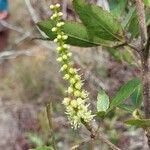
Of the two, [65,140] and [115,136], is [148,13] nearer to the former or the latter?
[115,136]

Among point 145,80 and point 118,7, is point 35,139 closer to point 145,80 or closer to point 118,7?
point 118,7

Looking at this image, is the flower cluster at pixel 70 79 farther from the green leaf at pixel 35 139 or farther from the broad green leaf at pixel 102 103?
the green leaf at pixel 35 139

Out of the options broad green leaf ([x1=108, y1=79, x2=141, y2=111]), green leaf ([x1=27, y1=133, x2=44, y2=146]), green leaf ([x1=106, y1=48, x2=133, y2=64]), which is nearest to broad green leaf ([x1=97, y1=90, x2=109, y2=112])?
broad green leaf ([x1=108, y1=79, x2=141, y2=111])

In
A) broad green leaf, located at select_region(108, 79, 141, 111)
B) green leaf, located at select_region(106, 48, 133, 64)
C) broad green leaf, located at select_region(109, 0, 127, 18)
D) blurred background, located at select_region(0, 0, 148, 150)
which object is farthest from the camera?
blurred background, located at select_region(0, 0, 148, 150)

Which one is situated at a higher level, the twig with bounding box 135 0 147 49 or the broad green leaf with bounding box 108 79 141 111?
the twig with bounding box 135 0 147 49

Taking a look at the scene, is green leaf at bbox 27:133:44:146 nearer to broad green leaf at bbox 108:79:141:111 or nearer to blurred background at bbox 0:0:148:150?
blurred background at bbox 0:0:148:150

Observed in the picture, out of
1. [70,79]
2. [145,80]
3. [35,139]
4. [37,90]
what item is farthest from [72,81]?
[37,90]

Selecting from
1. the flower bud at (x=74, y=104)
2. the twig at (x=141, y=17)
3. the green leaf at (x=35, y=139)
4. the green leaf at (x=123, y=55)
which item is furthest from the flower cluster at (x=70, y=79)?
the green leaf at (x=35, y=139)

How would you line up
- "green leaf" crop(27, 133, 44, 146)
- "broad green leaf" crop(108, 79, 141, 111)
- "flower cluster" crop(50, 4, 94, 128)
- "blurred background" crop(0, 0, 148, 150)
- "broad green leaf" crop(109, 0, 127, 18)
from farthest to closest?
"green leaf" crop(27, 133, 44, 146)
"blurred background" crop(0, 0, 148, 150)
"broad green leaf" crop(109, 0, 127, 18)
"broad green leaf" crop(108, 79, 141, 111)
"flower cluster" crop(50, 4, 94, 128)

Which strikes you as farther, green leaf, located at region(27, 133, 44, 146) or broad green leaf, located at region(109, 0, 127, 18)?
green leaf, located at region(27, 133, 44, 146)
